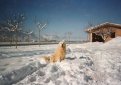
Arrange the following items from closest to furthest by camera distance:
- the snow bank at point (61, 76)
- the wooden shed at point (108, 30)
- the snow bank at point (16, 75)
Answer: the snow bank at point (16, 75)
the snow bank at point (61, 76)
the wooden shed at point (108, 30)

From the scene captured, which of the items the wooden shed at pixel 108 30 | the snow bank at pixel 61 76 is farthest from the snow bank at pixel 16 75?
the wooden shed at pixel 108 30

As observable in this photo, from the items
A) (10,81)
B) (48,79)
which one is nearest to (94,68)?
(48,79)

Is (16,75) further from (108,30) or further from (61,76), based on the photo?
(108,30)

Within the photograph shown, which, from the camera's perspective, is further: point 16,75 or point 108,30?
point 108,30

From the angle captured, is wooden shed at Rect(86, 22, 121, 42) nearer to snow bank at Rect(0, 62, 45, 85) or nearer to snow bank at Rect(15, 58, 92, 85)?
snow bank at Rect(15, 58, 92, 85)

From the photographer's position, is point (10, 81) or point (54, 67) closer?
point (10, 81)

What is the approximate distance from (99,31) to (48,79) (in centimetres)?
2967

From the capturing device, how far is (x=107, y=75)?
8.30 metres

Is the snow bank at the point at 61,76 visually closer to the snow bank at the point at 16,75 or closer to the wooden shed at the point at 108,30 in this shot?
the snow bank at the point at 16,75

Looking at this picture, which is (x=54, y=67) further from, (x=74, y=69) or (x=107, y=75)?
(x=107, y=75)

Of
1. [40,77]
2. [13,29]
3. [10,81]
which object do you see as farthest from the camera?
[13,29]

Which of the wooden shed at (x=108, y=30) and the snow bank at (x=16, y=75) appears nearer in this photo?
the snow bank at (x=16, y=75)

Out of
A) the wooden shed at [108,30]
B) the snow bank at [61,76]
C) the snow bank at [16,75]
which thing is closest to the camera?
the snow bank at [16,75]

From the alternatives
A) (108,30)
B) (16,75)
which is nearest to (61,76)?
(16,75)
